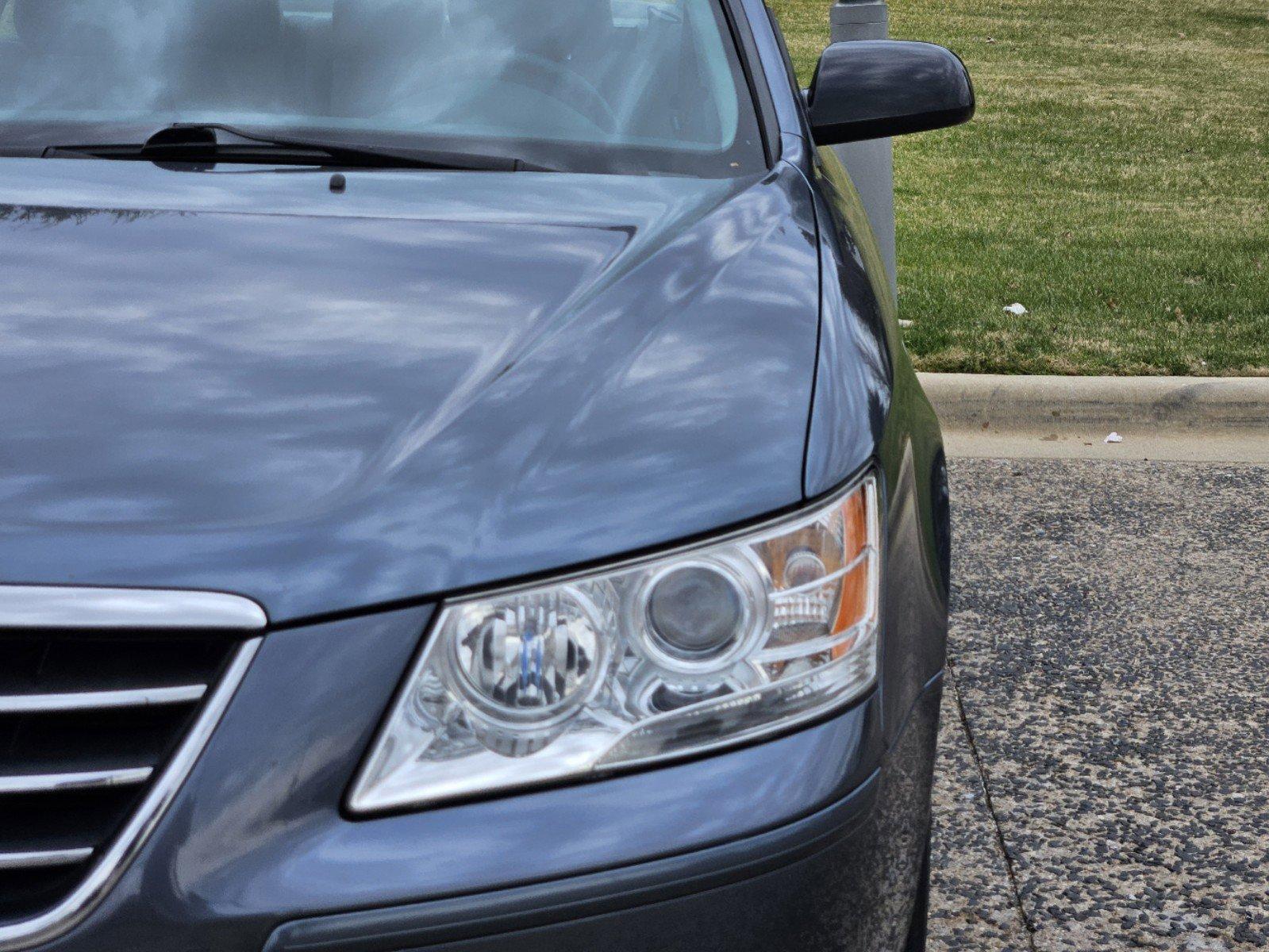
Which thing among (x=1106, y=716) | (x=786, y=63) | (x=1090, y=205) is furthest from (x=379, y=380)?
(x=1090, y=205)

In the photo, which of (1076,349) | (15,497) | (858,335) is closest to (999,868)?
(858,335)

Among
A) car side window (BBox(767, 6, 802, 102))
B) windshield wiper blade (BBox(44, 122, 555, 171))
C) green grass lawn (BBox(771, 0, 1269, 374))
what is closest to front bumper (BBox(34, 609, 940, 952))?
windshield wiper blade (BBox(44, 122, 555, 171))

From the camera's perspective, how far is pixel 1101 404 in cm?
559

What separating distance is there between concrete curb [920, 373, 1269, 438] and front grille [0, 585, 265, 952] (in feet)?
14.7

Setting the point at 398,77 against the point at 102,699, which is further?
the point at 398,77

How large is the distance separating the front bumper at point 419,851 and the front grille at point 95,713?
3cm

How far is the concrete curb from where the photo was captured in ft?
18.2

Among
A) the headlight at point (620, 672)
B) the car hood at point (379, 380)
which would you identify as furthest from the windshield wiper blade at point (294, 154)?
the headlight at point (620, 672)

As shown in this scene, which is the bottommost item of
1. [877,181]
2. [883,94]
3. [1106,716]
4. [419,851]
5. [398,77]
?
[1106,716]

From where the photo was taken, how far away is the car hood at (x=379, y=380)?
1396 mm

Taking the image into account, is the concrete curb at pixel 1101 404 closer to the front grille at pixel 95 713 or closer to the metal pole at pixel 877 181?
the metal pole at pixel 877 181

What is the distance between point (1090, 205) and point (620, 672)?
29.1 feet

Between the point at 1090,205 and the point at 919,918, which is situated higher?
the point at 919,918

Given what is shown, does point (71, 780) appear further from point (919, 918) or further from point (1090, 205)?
point (1090, 205)
